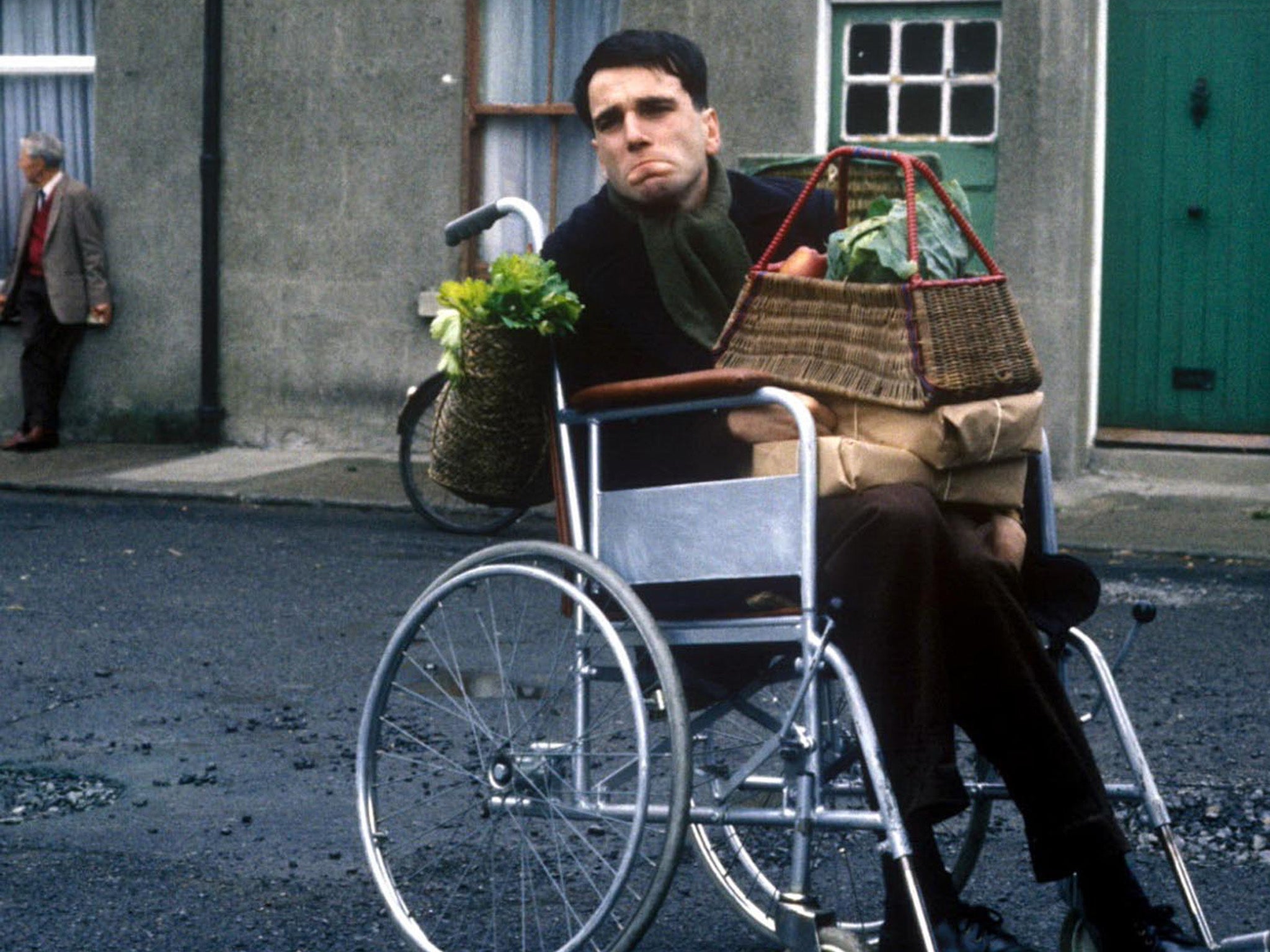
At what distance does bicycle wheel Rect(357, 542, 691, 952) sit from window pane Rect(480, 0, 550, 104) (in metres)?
9.15

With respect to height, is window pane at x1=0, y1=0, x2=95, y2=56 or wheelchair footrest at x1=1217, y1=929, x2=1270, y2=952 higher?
window pane at x1=0, y1=0, x2=95, y2=56

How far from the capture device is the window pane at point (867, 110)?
42.0 feet

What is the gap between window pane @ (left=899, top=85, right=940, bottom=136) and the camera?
12633 millimetres

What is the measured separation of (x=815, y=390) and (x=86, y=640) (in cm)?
442

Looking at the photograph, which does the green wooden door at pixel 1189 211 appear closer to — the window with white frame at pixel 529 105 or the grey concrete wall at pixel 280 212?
the window with white frame at pixel 529 105

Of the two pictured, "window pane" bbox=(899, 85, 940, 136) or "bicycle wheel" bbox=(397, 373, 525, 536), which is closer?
"bicycle wheel" bbox=(397, 373, 525, 536)

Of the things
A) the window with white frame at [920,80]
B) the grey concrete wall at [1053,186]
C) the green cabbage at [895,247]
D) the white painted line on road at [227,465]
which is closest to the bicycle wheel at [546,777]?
the green cabbage at [895,247]

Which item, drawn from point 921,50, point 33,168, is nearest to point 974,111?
Answer: point 921,50

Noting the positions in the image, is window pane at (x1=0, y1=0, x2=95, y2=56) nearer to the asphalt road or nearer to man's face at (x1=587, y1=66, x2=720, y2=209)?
the asphalt road

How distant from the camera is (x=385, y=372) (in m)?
13.8

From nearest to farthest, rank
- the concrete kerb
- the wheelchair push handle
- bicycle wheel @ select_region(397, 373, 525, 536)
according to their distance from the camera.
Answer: the wheelchair push handle
the concrete kerb
bicycle wheel @ select_region(397, 373, 525, 536)

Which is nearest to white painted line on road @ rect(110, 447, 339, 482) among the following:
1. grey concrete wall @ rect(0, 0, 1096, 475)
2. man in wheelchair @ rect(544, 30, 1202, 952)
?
grey concrete wall @ rect(0, 0, 1096, 475)

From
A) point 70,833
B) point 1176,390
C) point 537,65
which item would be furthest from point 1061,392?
point 70,833

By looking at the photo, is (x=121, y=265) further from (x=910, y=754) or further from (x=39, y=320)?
(x=910, y=754)
